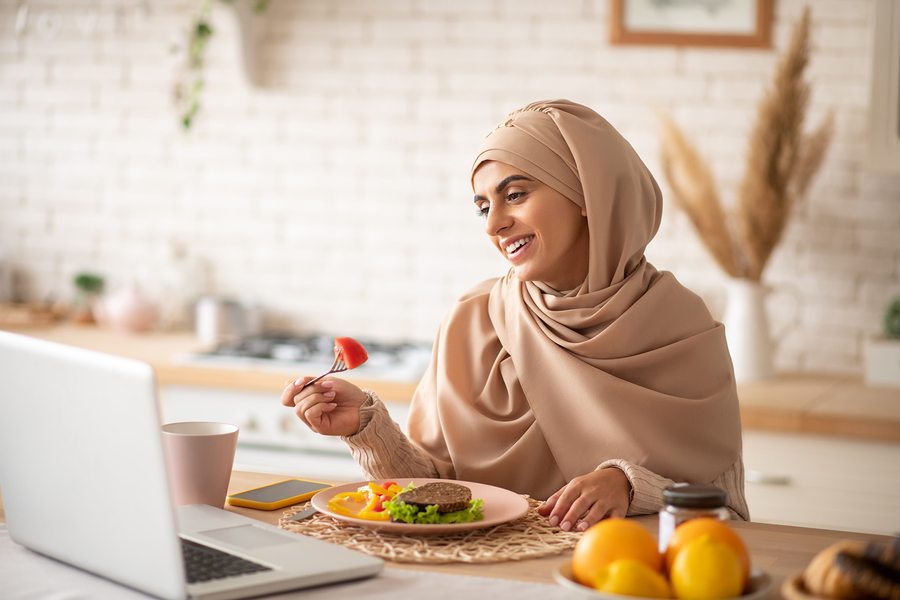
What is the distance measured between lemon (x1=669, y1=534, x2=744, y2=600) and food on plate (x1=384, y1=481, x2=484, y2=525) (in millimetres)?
368

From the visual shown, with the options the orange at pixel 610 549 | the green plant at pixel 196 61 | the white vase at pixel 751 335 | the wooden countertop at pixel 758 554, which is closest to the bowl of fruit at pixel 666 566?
the orange at pixel 610 549

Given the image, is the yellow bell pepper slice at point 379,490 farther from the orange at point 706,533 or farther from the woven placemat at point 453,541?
the orange at point 706,533

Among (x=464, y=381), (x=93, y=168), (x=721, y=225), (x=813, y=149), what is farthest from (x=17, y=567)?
(x=93, y=168)

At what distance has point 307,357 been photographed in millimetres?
2863

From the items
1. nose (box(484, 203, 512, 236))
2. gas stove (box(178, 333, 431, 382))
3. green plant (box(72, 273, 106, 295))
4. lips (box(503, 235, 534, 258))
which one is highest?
nose (box(484, 203, 512, 236))

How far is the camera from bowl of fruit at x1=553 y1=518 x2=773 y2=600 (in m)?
0.87

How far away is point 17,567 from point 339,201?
2.38 meters

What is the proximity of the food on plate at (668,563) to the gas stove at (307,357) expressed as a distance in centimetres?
171

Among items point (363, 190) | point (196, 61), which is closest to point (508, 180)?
point (363, 190)

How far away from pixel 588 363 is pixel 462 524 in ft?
1.70

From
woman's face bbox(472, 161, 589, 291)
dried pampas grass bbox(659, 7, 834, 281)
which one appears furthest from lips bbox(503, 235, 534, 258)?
dried pampas grass bbox(659, 7, 834, 281)

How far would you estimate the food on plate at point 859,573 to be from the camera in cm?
83

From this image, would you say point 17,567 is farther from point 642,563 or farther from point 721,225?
point 721,225

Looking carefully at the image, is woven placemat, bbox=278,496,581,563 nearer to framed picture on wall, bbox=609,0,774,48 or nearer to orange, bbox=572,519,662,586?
orange, bbox=572,519,662,586
